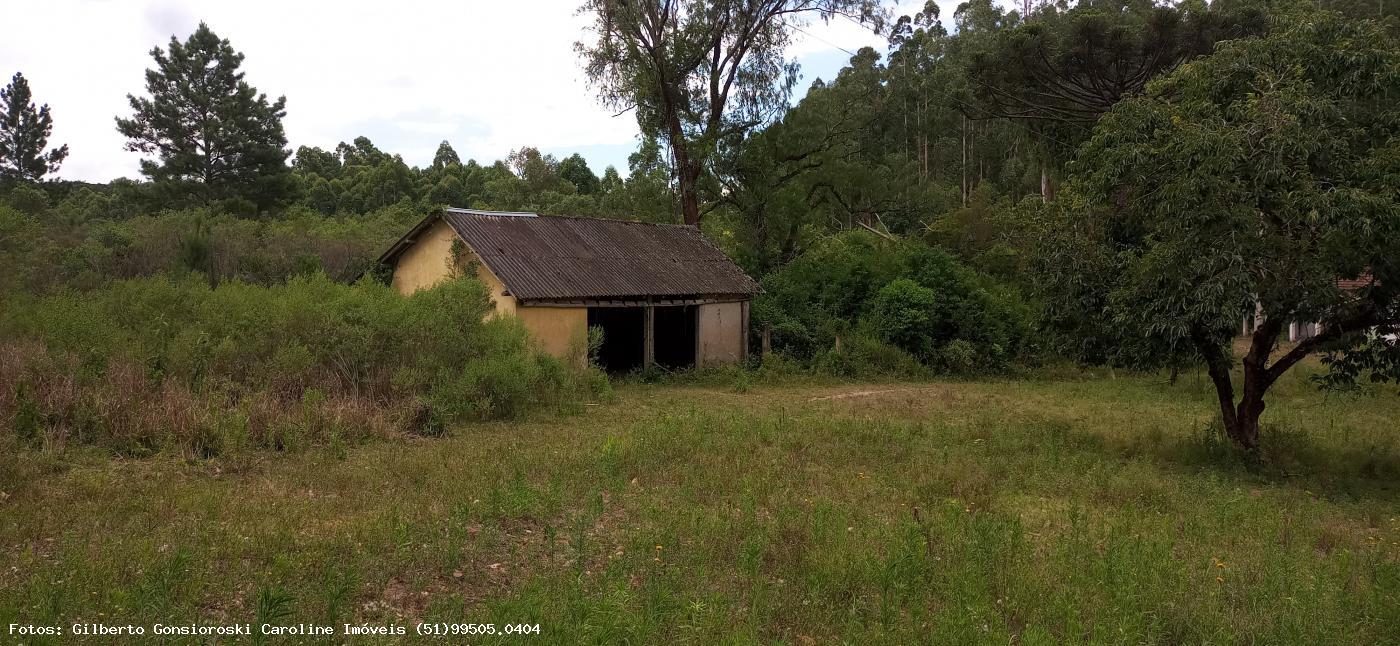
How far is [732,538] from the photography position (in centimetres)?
639

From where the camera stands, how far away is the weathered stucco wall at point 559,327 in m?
16.8

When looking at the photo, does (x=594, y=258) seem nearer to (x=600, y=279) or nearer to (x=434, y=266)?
(x=600, y=279)

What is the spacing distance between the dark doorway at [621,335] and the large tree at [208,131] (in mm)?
20482

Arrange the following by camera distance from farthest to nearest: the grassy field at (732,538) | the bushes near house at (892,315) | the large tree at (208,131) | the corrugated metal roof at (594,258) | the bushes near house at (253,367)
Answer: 1. the large tree at (208,131)
2. the bushes near house at (892,315)
3. the corrugated metal roof at (594,258)
4. the bushes near house at (253,367)
5. the grassy field at (732,538)

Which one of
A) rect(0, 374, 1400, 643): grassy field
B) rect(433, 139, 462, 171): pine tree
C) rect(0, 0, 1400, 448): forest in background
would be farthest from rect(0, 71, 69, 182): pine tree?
rect(0, 374, 1400, 643): grassy field

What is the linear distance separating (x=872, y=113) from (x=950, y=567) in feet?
137

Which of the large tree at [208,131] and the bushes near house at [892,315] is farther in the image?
the large tree at [208,131]

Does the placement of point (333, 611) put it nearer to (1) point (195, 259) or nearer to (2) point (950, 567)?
(2) point (950, 567)

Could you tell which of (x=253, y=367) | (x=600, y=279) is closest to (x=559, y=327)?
(x=600, y=279)

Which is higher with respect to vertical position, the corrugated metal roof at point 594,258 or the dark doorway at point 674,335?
the corrugated metal roof at point 594,258

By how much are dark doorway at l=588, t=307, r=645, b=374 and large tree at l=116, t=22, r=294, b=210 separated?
20482 mm

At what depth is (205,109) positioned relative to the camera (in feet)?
112

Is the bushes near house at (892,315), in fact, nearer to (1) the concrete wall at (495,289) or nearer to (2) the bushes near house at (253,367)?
(1) the concrete wall at (495,289)

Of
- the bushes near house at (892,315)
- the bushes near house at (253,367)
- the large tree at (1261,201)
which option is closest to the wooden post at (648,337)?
the bushes near house at (892,315)
